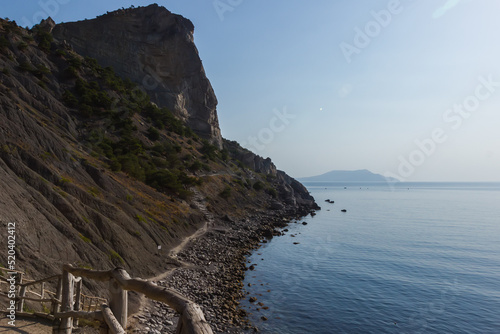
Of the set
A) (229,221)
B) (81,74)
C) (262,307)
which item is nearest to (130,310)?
(262,307)

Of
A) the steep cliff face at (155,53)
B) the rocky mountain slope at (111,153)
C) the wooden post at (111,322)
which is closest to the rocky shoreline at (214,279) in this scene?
the rocky mountain slope at (111,153)

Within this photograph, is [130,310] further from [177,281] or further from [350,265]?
[350,265]

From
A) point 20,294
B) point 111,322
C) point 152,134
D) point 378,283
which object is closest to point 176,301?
point 111,322

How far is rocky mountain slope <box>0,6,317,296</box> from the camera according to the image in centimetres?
1903

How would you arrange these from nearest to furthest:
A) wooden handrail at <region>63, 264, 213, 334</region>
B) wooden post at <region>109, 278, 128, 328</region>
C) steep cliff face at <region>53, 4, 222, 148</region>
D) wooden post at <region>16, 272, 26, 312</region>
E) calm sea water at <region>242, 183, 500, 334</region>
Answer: wooden handrail at <region>63, 264, 213, 334</region>, wooden post at <region>109, 278, 128, 328</region>, wooden post at <region>16, 272, 26, 312</region>, calm sea water at <region>242, 183, 500, 334</region>, steep cliff face at <region>53, 4, 222, 148</region>

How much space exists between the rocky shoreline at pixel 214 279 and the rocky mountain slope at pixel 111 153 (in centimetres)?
230

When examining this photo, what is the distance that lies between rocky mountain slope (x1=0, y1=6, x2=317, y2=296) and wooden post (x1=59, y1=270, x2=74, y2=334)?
835 cm

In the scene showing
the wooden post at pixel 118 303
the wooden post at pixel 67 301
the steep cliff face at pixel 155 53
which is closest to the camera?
the wooden post at pixel 118 303

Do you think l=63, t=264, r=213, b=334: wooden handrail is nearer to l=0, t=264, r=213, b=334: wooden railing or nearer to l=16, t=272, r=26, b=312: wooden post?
l=0, t=264, r=213, b=334: wooden railing

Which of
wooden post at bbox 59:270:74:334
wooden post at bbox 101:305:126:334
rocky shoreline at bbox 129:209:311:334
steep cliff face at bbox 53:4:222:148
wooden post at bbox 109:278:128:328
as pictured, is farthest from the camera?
steep cliff face at bbox 53:4:222:148

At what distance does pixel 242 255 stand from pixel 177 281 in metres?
13.1

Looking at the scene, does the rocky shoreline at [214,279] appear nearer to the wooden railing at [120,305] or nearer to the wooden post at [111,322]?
the wooden railing at [120,305]

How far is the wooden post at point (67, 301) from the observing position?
625cm

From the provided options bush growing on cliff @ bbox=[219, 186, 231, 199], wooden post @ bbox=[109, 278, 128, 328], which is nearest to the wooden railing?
wooden post @ bbox=[109, 278, 128, 328]
